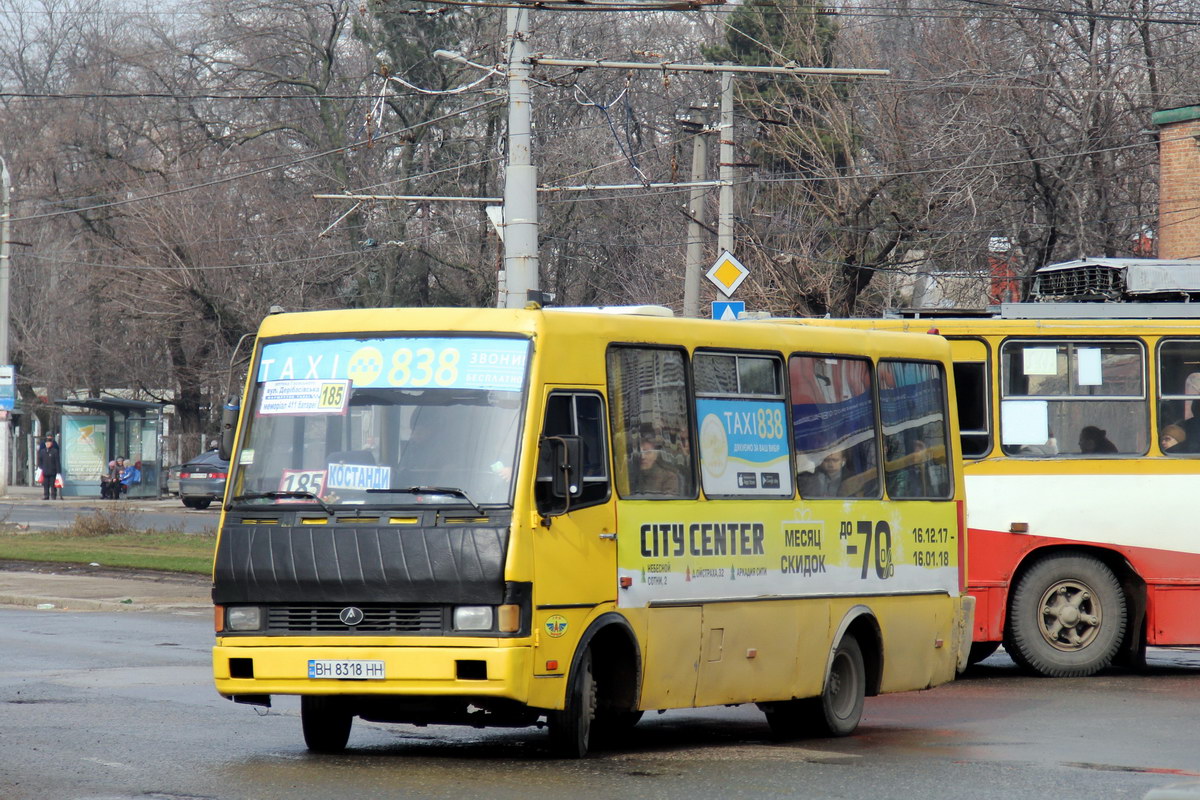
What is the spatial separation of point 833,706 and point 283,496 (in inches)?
152

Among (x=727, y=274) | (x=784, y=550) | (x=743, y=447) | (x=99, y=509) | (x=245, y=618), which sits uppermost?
(x=727, y=274)

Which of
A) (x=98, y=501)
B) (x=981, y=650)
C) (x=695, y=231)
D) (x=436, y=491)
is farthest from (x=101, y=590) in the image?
(x=98, y=501)

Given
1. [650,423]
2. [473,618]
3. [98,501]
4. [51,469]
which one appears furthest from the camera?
[51,469]

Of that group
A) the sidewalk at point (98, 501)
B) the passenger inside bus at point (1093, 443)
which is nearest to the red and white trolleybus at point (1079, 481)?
the passenger inside bus at point (1093, 443)

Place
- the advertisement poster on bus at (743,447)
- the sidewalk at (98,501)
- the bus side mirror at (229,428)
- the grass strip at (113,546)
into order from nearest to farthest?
the bus side mirror at (229,428)
the advertisement poster on bus at (743,447)
the grass strip at (113,546)
the sidewalk at (98,501)

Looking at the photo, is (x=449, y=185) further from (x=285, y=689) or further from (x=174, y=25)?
(x=285, y=689)

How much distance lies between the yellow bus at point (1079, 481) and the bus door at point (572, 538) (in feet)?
18.4

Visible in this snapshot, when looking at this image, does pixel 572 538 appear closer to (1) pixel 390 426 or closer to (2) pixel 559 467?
(2) pixel 559 467

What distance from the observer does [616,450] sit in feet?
31.5

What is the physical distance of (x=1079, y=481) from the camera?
1456cm

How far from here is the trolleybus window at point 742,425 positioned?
1027 centimetres

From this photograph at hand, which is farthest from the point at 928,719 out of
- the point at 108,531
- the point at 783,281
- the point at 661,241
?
the point at 661,241

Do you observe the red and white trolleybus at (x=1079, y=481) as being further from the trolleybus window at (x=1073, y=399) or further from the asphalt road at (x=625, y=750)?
the asphalt road at (x=625, y=750)

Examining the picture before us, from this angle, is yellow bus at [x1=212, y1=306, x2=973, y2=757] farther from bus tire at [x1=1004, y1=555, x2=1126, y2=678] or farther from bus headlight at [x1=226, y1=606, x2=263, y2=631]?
bus tire at [x1=1004, y1=555, x2=1126, y2=678]
